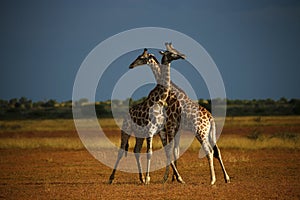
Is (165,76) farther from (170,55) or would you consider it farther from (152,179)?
(152,179)

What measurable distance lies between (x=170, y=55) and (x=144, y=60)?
76 centimetres

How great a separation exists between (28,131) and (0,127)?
5114 mm

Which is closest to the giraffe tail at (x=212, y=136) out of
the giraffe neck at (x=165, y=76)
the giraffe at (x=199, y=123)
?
the giraffe at (x=199, y=123)

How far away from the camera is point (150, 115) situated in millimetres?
13516

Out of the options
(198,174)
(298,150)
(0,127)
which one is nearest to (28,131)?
(0,127)

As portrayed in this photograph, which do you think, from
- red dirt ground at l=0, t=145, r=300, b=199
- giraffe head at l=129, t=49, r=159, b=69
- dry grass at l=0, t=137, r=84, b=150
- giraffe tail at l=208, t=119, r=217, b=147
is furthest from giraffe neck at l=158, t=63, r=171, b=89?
dry grass at l=0, t=137, r=84, b=150

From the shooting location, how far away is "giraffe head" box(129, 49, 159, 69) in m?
13.8

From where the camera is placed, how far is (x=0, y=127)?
43.2m

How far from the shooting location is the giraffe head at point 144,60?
45.1ft

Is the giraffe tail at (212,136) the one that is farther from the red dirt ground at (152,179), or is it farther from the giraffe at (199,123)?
the red dirt ground at (152,179)

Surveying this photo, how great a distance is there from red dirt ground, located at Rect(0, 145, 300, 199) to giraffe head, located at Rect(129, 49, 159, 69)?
10.5 ft

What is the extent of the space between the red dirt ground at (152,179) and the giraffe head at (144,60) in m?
3.21

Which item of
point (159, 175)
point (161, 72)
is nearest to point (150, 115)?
point (161, 72)

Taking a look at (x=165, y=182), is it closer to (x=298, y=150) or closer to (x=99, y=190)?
(x=99, y=190)
